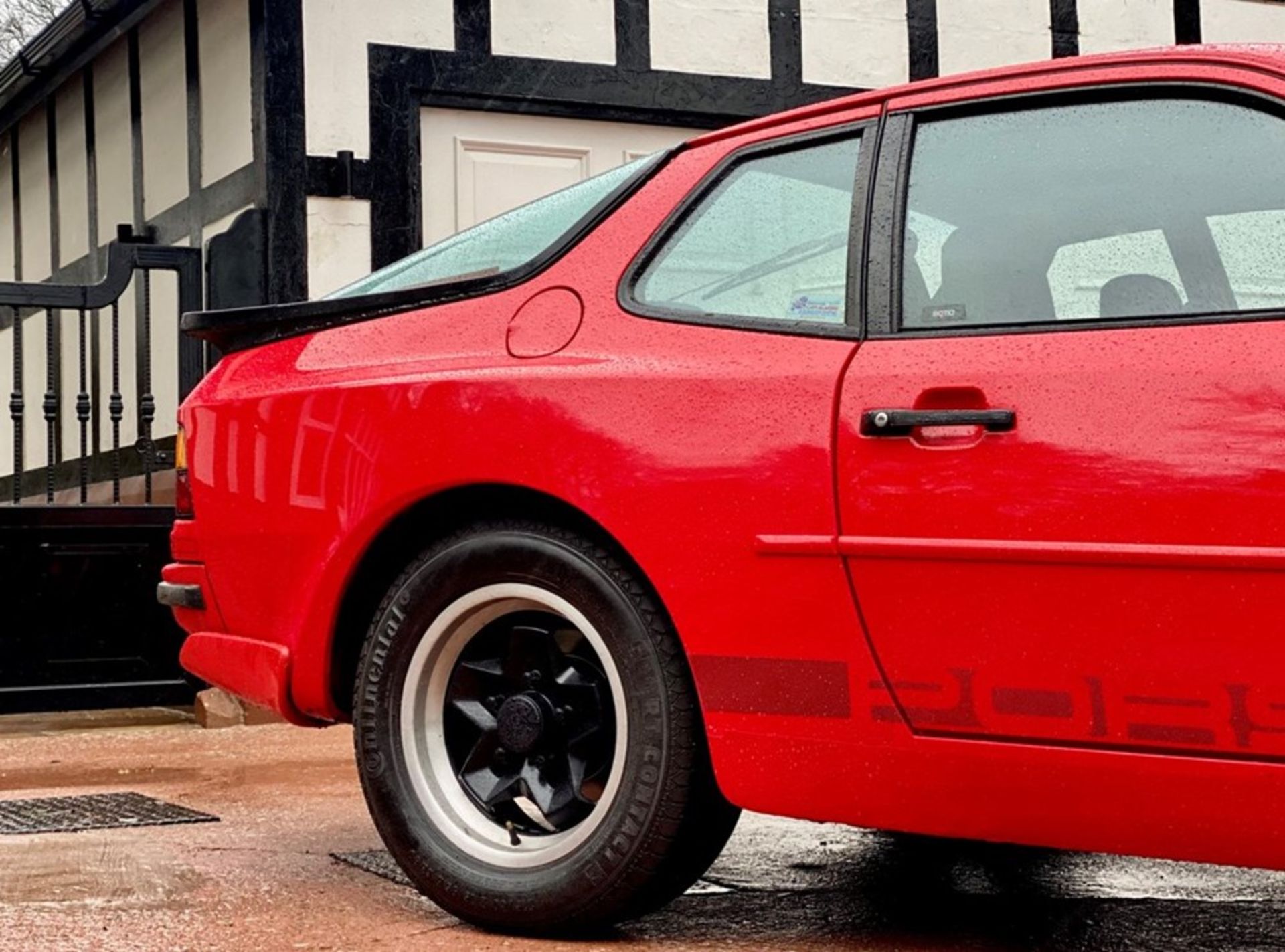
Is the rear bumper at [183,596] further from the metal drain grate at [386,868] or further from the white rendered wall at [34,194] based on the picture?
the white rendered wall at [34,194]

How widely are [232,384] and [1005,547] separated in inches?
73.5

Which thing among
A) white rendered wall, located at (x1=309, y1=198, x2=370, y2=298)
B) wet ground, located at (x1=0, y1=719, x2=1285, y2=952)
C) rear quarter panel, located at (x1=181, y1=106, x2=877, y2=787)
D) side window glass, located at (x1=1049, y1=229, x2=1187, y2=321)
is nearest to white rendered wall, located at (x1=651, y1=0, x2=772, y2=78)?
white rendered wall, located at (x1=309, y1=198, x2=370, y2=298)

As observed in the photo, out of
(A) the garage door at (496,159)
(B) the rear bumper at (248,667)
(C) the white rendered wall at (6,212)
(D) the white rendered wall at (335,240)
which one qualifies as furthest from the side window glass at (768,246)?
(C) the white rendered wall at (6,212)

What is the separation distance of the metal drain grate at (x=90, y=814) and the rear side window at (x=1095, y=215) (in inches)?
114

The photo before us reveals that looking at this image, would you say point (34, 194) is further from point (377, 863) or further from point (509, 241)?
point (509, 241)

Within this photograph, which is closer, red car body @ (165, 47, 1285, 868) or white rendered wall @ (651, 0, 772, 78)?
red car body @ (165, 47, 1285, 868)

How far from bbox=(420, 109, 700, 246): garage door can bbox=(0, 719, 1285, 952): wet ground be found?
4.68m

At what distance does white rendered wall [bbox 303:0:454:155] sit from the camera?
A: 9.53 meters

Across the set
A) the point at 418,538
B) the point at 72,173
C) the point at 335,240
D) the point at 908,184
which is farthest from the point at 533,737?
the point at 72,173

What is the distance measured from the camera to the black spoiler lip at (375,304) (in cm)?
386

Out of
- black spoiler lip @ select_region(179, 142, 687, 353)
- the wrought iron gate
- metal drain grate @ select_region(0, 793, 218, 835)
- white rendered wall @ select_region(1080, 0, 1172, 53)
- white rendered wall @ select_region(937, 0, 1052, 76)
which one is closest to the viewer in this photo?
black spoiler lip @ select_region(179, 142, 687, 353)

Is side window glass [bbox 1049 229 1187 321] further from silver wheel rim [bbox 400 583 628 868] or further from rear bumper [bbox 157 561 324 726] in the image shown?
rear bumper [bbox 157 561 324 726]

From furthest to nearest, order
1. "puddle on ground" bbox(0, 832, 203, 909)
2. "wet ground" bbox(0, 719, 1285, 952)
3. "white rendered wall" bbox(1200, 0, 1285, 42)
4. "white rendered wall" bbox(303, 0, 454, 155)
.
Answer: "white rendered wall" bbox(1200, 0, 1285, 42) < "white rendered wall" bbox(303, 0, 454, 155) < "puddle on ground" bbox(0, 832, 203, 909) < "wet ground" bbox(0, 719, 1285, 952)

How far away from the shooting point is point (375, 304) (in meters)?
4.08
